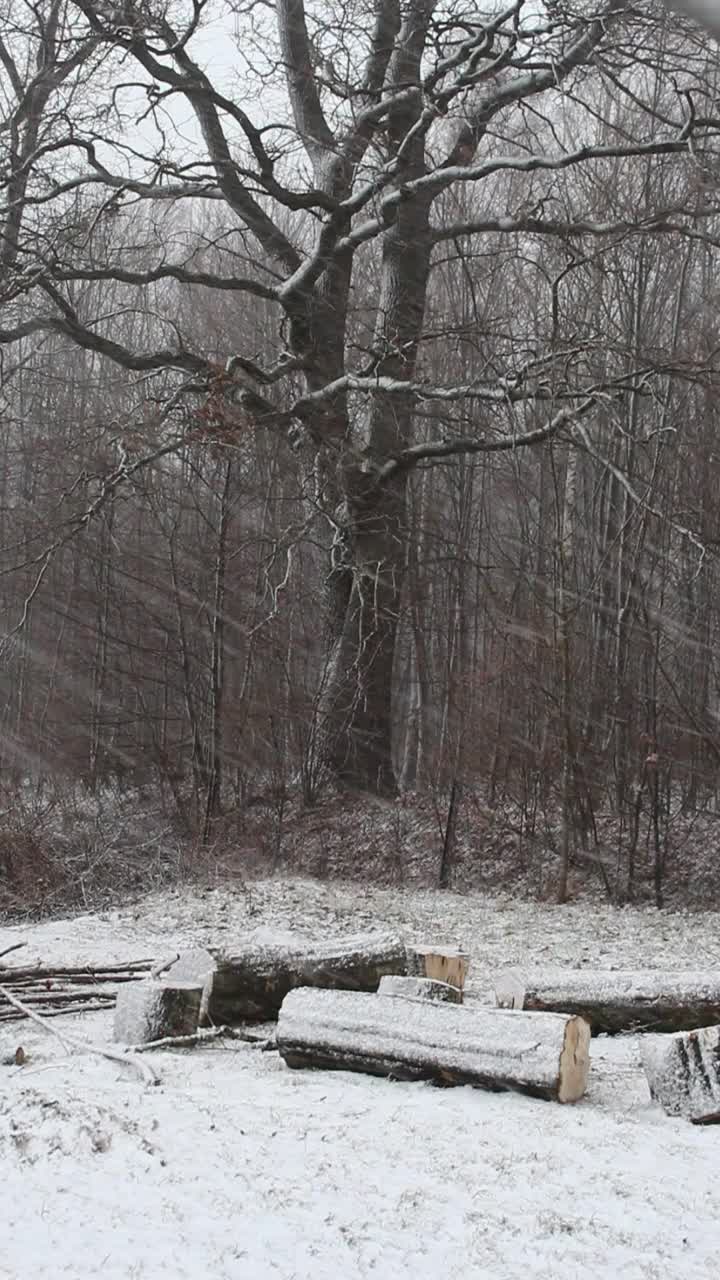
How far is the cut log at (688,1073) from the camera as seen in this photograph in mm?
5500

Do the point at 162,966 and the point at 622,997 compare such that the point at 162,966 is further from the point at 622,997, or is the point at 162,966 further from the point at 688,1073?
the point at 688,1073

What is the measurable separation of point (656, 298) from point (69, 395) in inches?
577

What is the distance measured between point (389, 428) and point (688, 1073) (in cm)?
1234

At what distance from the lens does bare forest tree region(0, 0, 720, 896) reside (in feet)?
44.5

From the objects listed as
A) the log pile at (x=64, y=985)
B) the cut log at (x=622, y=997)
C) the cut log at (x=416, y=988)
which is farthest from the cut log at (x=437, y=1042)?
the log pile at (x=64, y=985)

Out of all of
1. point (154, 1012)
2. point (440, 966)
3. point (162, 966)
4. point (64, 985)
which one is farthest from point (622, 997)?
point (64, 985)

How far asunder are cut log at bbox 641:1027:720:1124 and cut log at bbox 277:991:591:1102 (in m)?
0.34

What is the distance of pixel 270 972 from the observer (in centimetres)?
736

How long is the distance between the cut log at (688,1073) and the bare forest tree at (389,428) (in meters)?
6.81

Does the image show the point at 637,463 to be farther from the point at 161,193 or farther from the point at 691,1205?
the point at 691,1205

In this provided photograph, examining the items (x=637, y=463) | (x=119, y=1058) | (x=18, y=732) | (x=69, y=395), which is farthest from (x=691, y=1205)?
(x=69, y=395)

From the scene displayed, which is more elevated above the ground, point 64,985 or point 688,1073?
point 688,1073

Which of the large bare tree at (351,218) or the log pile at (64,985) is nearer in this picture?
the log pile at (64,985)

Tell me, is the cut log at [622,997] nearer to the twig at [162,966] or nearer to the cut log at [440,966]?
the cut log at [440,966]
